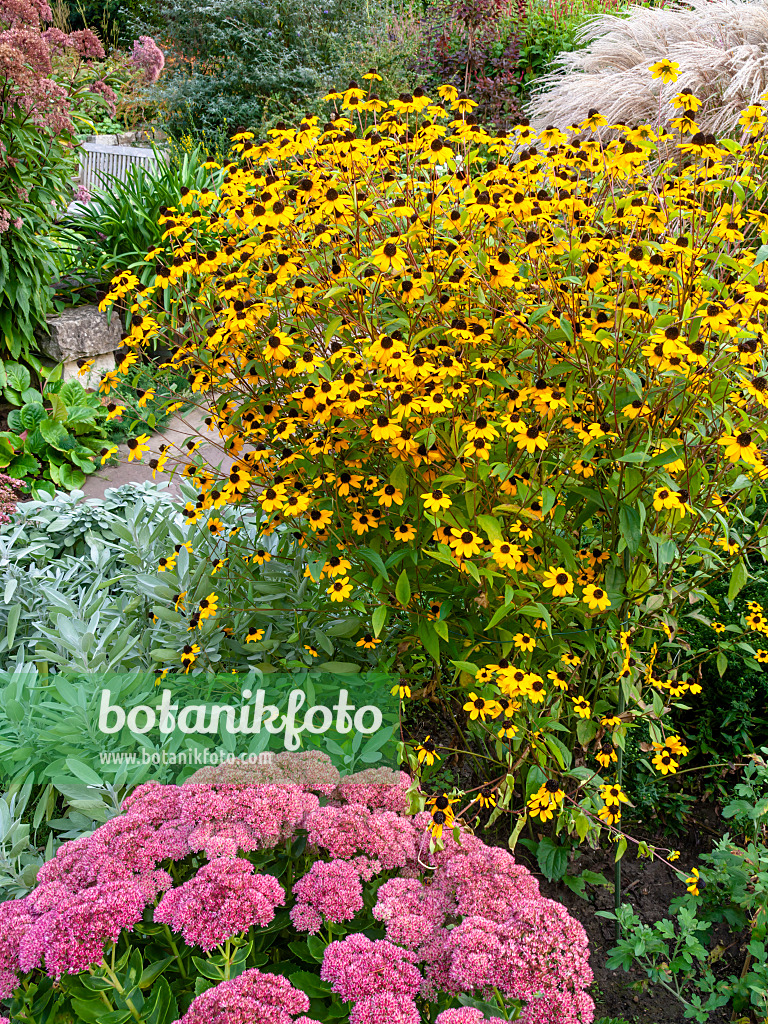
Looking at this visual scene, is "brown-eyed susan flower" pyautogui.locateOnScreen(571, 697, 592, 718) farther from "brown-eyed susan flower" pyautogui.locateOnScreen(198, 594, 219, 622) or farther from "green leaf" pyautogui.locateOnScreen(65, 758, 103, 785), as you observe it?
"green leaf" pyautogui.locateOnScreen(65, 758, 103, 785)

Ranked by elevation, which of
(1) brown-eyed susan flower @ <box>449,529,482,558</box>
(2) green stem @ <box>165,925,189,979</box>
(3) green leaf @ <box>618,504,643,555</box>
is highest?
(3) green leaf @ <box>618,504,643,555</box>

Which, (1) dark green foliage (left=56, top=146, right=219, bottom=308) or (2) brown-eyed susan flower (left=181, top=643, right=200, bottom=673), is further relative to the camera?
(1) dark green foliage (left=56, top=146, right=219, bottom=308)

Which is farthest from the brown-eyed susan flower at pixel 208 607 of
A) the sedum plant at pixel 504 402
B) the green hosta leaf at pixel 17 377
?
the green hosta leaf at pixel 17 377

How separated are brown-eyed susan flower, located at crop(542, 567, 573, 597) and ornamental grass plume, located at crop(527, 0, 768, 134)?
12.8ft

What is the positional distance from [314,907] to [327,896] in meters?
0.03

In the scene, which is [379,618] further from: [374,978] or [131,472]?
[131,472]

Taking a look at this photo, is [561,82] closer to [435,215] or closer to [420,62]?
[420,62]

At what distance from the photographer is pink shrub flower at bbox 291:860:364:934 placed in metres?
1.32

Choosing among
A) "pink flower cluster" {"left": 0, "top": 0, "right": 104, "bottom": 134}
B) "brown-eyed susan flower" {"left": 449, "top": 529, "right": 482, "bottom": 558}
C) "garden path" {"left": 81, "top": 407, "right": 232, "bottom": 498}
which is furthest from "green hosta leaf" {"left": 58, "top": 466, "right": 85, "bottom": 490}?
"brown-eyed susan flower" {"left": 449, "top": 529, "right": 482, "bottom": 558}

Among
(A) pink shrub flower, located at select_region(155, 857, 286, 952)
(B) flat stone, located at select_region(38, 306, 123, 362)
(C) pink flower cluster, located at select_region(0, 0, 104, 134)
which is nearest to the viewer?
(A) pink shrub flower, located at select_region(155, 857, 286, 952)

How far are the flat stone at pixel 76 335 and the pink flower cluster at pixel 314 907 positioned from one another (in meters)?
3.96

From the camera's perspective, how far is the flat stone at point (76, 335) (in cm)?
489

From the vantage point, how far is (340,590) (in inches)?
74.0

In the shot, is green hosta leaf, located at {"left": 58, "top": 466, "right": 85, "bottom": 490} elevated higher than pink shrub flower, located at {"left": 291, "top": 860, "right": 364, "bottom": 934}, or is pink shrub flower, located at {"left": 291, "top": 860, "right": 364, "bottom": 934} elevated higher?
pink shrub flower, located at {"left": 291, "top": 860, "right": 364, "bottom": 934}
